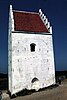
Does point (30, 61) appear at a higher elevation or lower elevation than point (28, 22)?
lower

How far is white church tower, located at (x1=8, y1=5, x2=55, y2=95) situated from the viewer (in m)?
33.1

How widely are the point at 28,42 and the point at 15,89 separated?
675 centimetres

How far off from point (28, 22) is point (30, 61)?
638cm

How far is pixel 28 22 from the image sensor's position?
36625mm

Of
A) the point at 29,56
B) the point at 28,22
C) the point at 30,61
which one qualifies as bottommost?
the point at 30,61

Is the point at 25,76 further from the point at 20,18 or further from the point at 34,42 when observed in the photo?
the point at 20,18

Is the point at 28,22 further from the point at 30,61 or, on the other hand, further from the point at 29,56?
the point at 30,61

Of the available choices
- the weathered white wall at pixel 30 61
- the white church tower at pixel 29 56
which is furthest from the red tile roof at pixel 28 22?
the weathered white wall at pixel 30 61

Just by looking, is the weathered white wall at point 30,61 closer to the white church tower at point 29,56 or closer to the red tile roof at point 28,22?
the white church tower at point 29,56

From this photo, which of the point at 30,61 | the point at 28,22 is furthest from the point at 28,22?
the point at 30,61

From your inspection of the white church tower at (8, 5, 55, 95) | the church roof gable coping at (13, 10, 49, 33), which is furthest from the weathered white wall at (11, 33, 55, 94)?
the church roof gable coping at (13, 10, 49, 33)

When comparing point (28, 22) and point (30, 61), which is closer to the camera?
point (30, 61)

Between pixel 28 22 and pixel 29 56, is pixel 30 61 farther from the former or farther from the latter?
pixel 28 22

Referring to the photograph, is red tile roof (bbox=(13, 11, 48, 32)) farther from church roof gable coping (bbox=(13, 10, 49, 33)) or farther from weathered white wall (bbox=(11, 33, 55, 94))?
weathered white wall (bbox=(11, 33, 55, 94))
